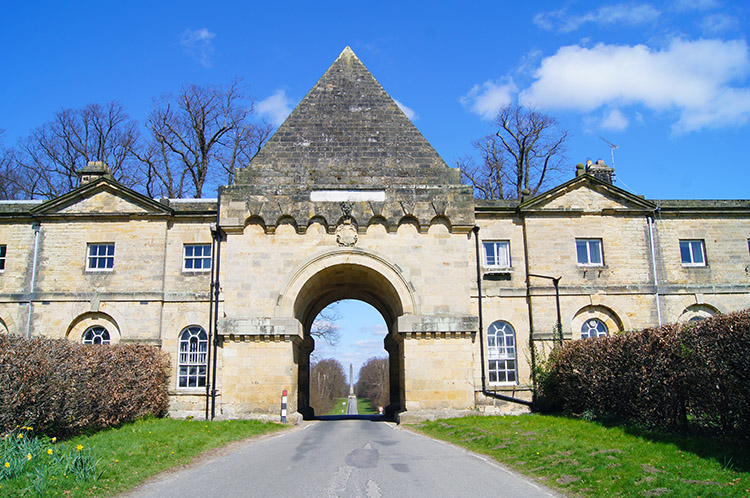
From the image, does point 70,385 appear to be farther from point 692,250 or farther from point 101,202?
point 692,250

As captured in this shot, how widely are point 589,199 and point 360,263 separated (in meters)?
9.33

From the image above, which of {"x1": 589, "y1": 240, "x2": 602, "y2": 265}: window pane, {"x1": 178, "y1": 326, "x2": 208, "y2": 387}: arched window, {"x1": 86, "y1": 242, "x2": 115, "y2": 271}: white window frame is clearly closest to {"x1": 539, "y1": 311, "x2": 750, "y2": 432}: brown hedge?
{"x1": 589, "y1": 240, "x2": 602, "y2": 265}: window pane

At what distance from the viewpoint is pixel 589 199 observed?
23.7 m

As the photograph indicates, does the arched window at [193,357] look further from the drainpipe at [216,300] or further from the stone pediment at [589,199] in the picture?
the stone pediment at [589,199]

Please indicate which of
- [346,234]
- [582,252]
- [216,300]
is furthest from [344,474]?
[582,252]

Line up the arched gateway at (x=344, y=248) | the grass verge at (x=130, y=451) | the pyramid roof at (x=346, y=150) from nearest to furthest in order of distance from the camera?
the grass verge at (x=130, y=451), the arched gateway at (x=344, y=248), the pyramid roof at (x=346, y=150)

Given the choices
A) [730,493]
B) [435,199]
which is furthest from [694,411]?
[435,199]

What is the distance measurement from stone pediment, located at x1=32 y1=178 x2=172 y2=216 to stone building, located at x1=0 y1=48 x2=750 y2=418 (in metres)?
0.05

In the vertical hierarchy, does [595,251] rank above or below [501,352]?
above

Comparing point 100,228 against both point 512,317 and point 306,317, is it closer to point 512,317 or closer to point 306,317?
point 306,317

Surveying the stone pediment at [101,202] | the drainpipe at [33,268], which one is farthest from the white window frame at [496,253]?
the drainpipe at [33,268]

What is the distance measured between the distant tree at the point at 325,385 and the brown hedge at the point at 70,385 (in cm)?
5072

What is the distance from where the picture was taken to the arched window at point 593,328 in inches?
905

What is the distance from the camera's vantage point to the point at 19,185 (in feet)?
141
